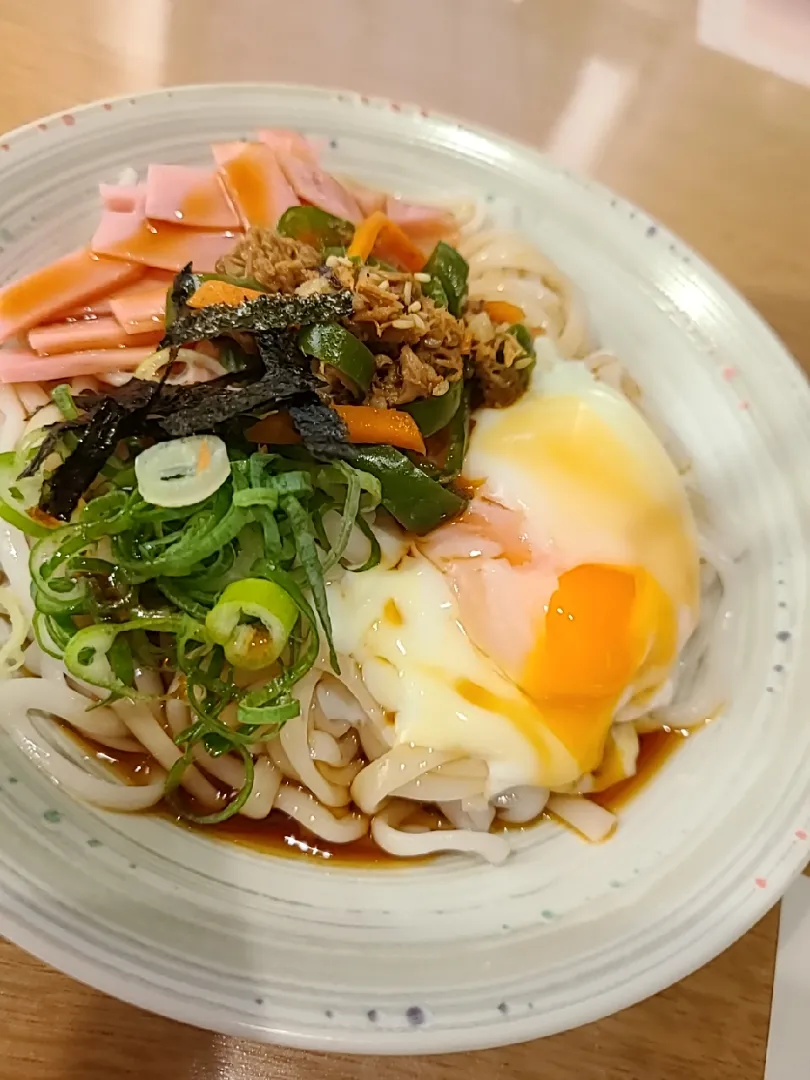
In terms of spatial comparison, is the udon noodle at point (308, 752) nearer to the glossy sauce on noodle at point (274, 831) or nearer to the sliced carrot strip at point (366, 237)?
the glossy sauce on noodle at point (274, 831)

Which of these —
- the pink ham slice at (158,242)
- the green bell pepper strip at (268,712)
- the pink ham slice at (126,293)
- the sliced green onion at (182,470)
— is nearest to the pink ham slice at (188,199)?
the pink ham slice at (158,242)

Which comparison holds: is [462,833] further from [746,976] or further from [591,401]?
[591,401]

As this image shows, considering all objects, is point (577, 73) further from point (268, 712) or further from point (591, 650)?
point (268, 712)

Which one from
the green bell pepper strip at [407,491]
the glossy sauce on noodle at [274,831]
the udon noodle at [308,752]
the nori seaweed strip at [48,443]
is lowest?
the glossy sauce on noodle at [274,831]

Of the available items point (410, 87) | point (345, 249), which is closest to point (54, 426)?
point (345, 249)

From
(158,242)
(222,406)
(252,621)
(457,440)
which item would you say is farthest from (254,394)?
(158,242)

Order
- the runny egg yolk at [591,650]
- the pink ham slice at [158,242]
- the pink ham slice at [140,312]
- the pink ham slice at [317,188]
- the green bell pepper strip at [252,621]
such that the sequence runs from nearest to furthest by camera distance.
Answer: the green bell pepper strip at [252,621], the runny egg yolk at [591,650], the pink ham slice at [140,312], the pink ham slice at [158,242], the pink ham slice at [317,188]
